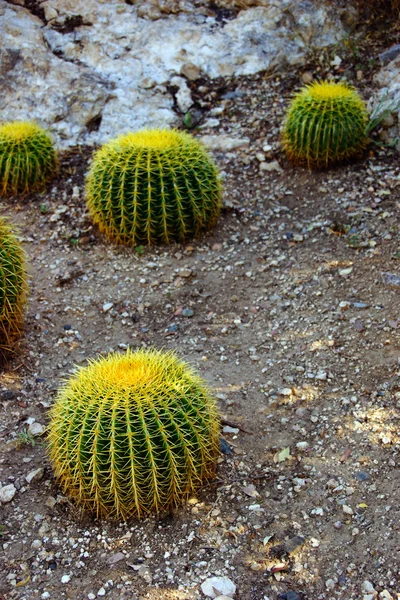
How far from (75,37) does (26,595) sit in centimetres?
546

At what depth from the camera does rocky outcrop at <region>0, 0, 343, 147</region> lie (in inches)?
250

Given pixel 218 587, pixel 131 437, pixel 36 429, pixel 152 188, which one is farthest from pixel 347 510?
pixel 152 188

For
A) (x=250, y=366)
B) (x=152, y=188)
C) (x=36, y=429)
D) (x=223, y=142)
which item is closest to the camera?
(x=36, y=429)

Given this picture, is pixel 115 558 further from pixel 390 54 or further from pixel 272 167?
pixel 390 54

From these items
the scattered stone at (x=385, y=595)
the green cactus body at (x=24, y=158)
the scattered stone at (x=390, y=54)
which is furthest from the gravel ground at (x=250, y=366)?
the scattered stone at (x=390, y=54)

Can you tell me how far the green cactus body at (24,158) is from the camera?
220 inches

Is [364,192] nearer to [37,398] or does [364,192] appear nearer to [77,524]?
[37,398]

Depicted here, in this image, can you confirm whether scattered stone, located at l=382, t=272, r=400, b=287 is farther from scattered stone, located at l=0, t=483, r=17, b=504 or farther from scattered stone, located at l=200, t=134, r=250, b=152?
scattered stone, located at l=0, t=483, r=17, b=504

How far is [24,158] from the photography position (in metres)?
5.58

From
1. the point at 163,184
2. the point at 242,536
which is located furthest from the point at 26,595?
the point at 163,184

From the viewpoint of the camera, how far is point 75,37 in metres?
6.75

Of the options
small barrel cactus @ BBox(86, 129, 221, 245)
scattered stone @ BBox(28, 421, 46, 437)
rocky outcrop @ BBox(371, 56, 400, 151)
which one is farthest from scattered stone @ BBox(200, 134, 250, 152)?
scattered stone @ BBox(28, 421, 46, 437)

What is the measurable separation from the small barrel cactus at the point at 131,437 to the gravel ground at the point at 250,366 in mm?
149

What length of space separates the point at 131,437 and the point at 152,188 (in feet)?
7.98
